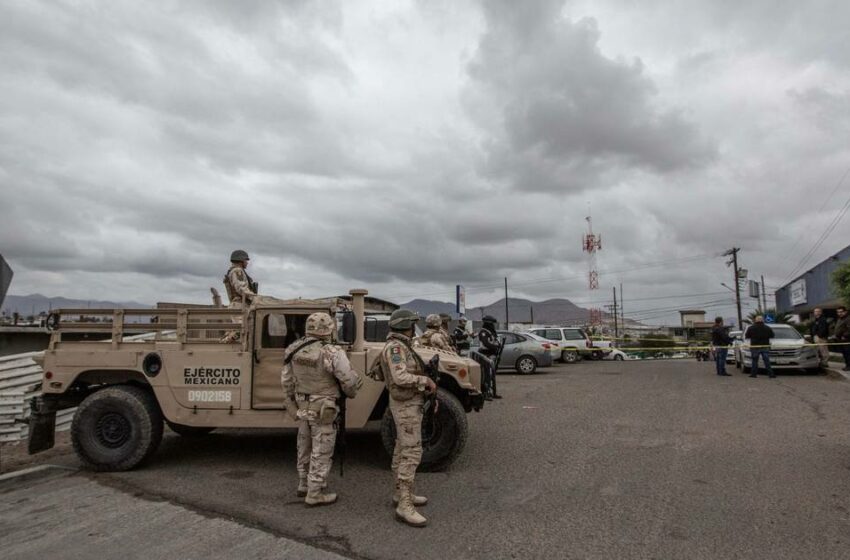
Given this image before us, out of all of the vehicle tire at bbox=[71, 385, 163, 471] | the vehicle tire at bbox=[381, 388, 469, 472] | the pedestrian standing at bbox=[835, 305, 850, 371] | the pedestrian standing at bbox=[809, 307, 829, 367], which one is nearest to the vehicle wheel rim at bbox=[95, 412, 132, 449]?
the vehicle tire at bbox=[71, 385, 163, 471]

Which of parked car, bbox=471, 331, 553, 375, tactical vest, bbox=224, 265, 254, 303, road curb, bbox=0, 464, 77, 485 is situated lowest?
road curb, bbox=0, 464, 77, 485

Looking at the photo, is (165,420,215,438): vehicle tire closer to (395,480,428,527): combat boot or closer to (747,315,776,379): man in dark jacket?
(395,480,428,527): combat boot

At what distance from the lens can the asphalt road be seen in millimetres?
3912

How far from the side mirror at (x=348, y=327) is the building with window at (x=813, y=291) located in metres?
28.1

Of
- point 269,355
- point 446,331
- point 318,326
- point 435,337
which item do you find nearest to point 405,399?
point 318,326

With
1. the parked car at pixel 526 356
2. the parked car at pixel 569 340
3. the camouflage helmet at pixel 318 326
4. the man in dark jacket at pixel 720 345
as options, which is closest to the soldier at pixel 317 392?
the camouflage helmet at pixel 318 326

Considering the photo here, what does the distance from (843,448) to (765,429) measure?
1.20 meters

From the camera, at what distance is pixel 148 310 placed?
19.7ft

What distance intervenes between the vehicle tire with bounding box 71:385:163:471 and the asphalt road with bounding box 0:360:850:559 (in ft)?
0.63

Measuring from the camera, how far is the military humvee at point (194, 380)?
5.84 m

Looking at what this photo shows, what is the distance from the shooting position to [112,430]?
6012 millimetres

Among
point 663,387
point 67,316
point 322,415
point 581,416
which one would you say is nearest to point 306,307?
point 322,415

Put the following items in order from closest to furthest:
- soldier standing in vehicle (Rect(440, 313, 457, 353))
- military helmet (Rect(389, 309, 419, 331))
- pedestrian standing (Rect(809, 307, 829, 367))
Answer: military helmet (Rect(389, 309, 419, 331)) → soldier standing in vehicle (Rect(440, 313, 457, 353)) → pedestrian standing (Rect(809, 307, 829, 367))

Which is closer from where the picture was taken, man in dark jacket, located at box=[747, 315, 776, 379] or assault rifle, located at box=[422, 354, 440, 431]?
assault rifle, located at box=[422, 354, 440, 431]
